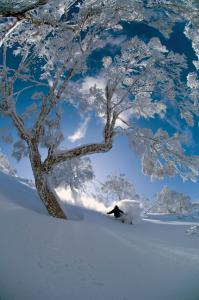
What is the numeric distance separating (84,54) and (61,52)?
1.11 metres

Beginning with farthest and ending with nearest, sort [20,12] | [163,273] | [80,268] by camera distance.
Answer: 1. [163,273]
2. [80,268]
3. [20,12]

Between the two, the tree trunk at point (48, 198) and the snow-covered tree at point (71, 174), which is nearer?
the tree trunk at point (48, 198)

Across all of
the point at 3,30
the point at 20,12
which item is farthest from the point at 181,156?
the point at 20,12

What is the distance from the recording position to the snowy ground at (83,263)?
15.0ft

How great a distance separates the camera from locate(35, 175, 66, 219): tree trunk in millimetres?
8734

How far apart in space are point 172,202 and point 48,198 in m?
19.6

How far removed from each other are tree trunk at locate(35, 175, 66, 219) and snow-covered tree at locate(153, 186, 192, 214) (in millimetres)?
19083

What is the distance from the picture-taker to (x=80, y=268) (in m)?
5.36

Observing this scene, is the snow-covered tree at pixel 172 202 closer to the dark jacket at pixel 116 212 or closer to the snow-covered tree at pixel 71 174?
the snow-covered tree at pixel 71 174

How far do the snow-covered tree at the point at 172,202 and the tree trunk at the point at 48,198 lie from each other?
62.6 feet

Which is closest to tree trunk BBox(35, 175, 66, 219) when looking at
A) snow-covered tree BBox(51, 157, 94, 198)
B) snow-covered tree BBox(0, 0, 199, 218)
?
snow-covered tree BBox(0, 0, 199, 218)

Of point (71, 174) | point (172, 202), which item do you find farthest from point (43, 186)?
point (172, 202)

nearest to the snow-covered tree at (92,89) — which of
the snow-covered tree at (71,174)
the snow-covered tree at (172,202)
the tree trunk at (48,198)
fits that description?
the tree trunk at (48,198)

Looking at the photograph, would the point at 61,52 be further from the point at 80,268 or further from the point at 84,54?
the point at 80,268
